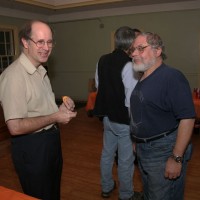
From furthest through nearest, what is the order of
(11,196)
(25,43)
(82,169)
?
(82,169) → (25,43) → (11,196)

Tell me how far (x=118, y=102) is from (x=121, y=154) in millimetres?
494

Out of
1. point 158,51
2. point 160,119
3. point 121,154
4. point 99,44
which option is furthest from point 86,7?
point 160,119

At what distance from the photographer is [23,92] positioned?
4.48 feet

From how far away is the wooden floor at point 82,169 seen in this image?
8.92 feet

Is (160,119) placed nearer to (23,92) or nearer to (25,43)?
(23,92)

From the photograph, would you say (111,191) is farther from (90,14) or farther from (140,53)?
(90,14)

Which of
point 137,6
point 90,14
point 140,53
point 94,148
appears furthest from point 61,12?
point 140,53

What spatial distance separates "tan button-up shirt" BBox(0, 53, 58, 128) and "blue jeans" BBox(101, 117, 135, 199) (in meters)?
0.86

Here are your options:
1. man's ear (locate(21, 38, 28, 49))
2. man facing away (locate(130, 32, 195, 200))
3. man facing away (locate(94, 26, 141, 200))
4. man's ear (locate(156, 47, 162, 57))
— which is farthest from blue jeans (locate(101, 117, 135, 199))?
man's ear (locate(21, 38, 28, 49))

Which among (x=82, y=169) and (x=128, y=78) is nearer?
(x=128, y=78)

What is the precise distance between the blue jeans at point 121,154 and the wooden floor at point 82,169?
32 centimetres

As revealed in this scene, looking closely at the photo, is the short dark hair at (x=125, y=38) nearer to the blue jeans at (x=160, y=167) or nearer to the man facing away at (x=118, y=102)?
the man facing away at (x=118, y=102)

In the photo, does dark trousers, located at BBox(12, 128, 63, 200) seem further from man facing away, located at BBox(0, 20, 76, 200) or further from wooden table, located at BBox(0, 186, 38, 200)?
wooden table, located at BBox(0, 186, 38, 200)

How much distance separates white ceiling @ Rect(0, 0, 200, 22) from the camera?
20.6 ft
